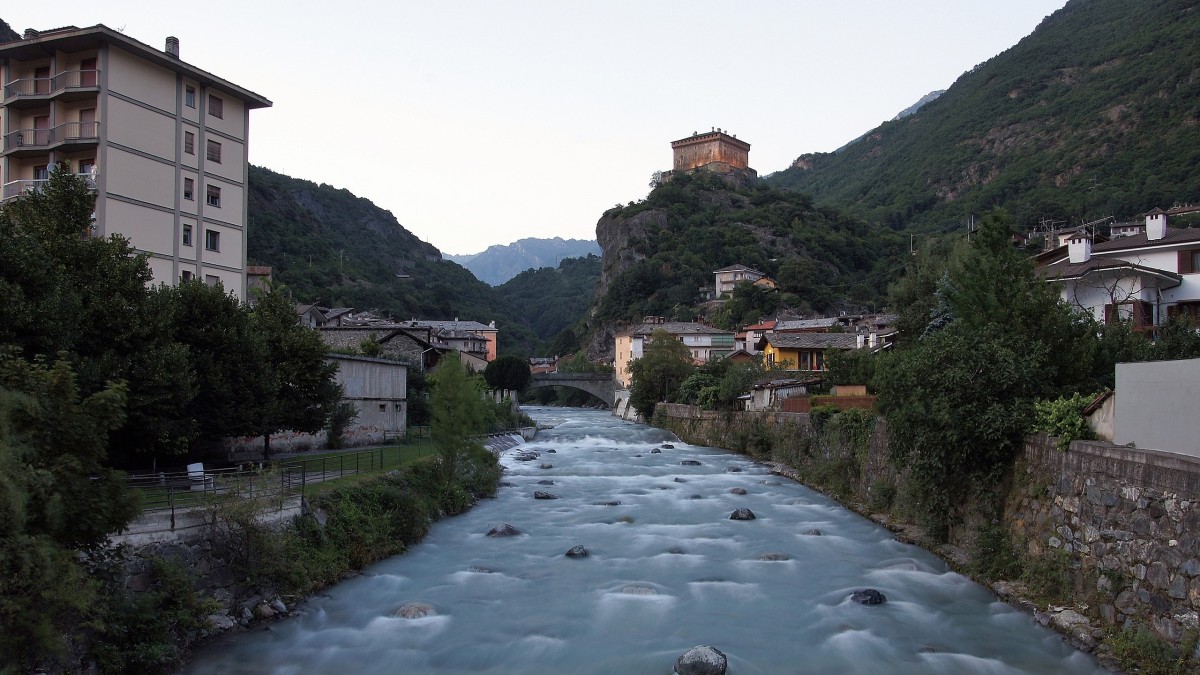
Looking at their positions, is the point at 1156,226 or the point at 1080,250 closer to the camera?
the point at 1156,226

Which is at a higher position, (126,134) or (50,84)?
(50,84)

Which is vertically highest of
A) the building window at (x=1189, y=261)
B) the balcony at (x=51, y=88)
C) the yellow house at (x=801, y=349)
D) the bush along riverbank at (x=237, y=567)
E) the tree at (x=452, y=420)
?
the balcony at (x=51, y=88)

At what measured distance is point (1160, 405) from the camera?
46.0 feet

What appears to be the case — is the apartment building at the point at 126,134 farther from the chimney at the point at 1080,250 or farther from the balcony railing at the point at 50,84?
the chimney at the point at 1080,250

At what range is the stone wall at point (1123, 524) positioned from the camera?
39.2 ft

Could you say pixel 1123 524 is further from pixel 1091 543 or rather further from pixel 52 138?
pixel 52 138

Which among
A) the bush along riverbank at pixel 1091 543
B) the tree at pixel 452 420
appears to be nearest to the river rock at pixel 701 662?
the bush along riverbank at pixel 1091 543

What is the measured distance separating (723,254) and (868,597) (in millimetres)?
135210

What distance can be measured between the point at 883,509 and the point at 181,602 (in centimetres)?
2188

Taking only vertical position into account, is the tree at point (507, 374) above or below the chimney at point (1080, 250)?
below

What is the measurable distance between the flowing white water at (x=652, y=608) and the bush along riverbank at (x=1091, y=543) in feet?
1.92

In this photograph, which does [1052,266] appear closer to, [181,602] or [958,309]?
[958,309]

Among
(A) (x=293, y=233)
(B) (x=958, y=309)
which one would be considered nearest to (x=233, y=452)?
(B) (x=958, y=309)

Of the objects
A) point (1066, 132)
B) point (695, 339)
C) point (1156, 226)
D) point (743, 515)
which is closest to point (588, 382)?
point (695, 339)
